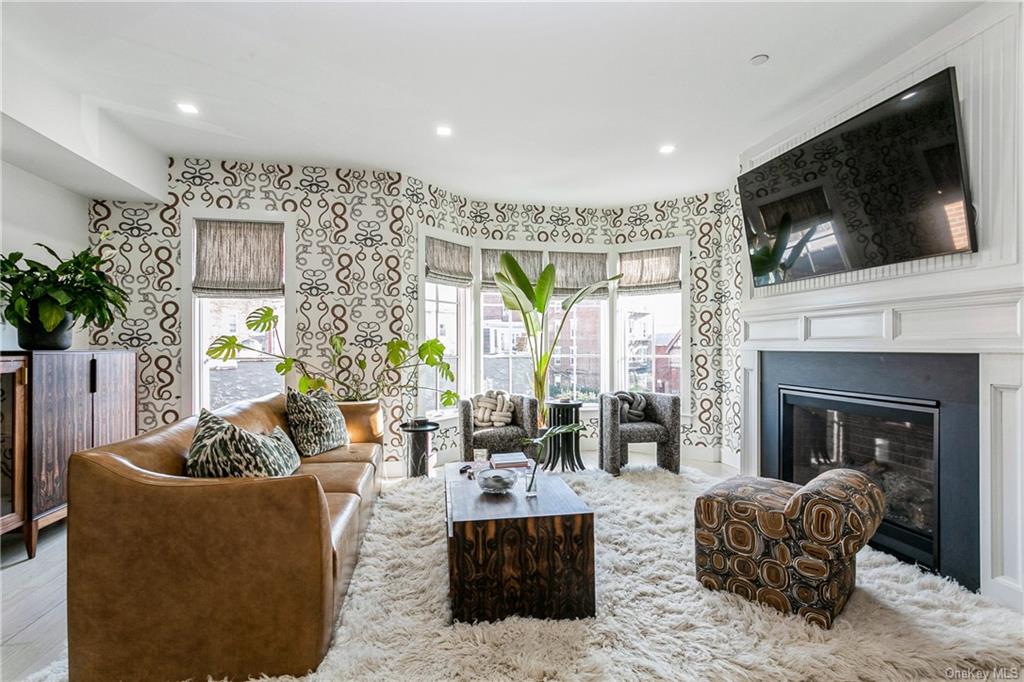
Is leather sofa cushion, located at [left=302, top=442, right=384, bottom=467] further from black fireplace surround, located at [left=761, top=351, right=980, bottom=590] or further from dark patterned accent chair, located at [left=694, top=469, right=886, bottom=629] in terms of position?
black fireplace surround, located at [left=761, top=351, right=980, bottom=590]

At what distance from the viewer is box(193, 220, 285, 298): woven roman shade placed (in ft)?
13.4

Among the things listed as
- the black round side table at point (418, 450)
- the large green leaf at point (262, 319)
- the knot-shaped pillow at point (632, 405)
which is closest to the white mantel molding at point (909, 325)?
the knot-shaped pillow at point (632, 405)

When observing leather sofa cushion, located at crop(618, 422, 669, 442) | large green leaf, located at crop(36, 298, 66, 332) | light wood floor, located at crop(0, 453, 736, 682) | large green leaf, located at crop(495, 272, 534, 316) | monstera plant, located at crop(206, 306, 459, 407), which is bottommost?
light wood floor, located at crop(0, 453, 736, 682)

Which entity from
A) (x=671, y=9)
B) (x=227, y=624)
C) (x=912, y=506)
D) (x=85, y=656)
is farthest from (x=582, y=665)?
(x=671, y=9)

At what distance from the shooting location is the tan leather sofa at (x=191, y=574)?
5.02ft

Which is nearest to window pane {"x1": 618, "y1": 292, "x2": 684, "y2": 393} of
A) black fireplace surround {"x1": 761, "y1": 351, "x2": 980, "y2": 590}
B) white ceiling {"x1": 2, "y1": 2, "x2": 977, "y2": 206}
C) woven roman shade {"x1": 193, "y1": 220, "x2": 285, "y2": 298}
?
black fireplace surround {"x1": 761, "y1": 351, "x2": 980, "y2": 590}

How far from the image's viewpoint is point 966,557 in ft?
7.27

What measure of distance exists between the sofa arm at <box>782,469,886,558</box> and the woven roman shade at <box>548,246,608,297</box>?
3551 mm

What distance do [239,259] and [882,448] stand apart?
191 inches

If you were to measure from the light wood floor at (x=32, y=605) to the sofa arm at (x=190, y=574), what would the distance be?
1.44 feet

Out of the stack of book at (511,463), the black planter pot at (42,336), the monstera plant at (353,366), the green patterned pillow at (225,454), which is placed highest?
the black planter pot at (42,336)

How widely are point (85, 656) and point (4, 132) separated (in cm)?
279

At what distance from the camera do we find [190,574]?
1.56 meters

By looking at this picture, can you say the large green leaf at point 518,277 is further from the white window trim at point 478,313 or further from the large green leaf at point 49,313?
the large green leaf at point 49,313
